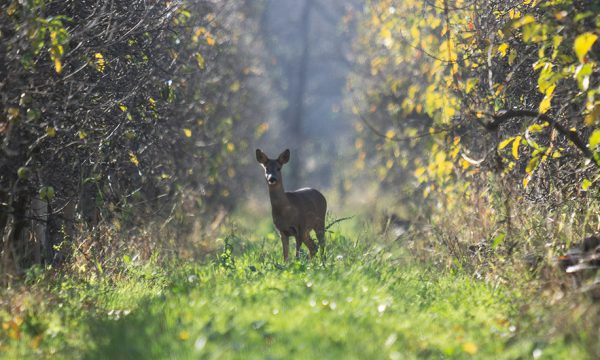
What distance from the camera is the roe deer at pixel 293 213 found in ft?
40.8

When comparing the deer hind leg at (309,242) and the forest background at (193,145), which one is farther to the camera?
the deer hind leg at (309,242)

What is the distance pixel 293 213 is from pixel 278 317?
5517 millimetres

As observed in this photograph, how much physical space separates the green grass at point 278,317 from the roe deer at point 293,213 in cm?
278

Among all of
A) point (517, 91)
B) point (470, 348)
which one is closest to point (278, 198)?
point (517, 91)

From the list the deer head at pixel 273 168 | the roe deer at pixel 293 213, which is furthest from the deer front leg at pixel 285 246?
the deer head at pixel 273 168

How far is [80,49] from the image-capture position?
9.30 meters

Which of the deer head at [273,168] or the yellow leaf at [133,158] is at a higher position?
the yellow leaf at [133,158]

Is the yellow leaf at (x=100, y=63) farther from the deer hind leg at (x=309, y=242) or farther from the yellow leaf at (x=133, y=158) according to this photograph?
the deer hind leg at (x=309, y=242)

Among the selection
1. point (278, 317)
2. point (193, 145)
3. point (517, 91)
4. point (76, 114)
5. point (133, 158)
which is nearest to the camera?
point (278, 317)

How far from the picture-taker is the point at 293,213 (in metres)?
12.6

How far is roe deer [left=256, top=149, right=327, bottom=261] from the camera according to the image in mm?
12446

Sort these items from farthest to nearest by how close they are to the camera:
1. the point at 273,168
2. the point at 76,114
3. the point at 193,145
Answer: the point at 193,145, the point at 273,168, the point at 76,114

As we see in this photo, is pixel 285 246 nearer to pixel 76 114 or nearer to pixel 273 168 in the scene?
pixel 273 168

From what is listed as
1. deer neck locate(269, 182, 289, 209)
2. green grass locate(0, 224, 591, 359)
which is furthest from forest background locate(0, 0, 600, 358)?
deer neck locate(269, 182, 289, 209)
